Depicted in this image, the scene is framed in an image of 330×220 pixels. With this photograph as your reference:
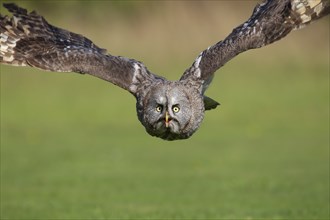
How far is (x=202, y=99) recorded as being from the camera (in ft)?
52.5

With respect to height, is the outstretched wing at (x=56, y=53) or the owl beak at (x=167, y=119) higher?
the outstretched wing at (x=56, y=53)

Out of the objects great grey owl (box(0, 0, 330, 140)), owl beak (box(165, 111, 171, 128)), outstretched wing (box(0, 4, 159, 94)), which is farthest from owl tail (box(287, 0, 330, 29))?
owl beak (box(165, 111, 171, 128))

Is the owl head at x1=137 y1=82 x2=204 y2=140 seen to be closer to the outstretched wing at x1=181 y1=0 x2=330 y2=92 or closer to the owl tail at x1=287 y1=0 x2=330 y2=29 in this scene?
the outstretched wing at x1=181 y1=0 x2=330 y2=92

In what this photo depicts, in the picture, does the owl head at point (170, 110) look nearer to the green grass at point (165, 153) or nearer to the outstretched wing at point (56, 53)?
the outstretched wing at point (56, 53)

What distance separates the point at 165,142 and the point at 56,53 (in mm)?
15362

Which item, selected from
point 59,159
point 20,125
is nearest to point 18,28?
point 59,159

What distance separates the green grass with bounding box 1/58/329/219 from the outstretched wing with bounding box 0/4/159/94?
3942 mm

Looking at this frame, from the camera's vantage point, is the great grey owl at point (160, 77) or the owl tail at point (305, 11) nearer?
the great grey owl at point (160, 77)

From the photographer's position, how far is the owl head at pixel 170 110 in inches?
603

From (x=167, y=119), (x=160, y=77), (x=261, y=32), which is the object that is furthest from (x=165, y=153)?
(x=167, y=119)

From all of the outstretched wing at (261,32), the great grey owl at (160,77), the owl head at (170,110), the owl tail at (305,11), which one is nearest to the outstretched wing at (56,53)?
the great grey owl at (160,77)

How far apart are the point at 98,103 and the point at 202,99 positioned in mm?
23411

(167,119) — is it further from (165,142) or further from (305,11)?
(165,142)

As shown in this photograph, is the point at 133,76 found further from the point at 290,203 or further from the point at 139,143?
the point at 139,143
